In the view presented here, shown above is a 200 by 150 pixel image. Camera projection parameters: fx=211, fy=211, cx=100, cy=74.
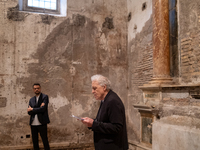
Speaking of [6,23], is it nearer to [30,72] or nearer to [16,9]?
[16,9]

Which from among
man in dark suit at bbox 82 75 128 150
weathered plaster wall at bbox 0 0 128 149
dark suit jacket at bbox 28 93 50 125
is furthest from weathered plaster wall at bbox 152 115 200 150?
weathered plaster wall at bbox 0 0 128 149

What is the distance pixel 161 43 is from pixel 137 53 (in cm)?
183

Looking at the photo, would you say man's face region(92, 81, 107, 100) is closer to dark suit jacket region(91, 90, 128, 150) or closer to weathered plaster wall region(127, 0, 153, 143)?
dark suit jacket region(91, 90, 128, 150)

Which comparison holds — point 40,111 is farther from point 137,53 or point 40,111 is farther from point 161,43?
point 137,53

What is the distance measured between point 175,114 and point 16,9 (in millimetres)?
5461

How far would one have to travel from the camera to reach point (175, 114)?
4.08 m

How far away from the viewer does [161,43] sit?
4.95 m

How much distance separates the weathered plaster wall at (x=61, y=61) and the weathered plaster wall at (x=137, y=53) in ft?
0.99

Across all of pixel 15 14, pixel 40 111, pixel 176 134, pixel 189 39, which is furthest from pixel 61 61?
pixel 176 134

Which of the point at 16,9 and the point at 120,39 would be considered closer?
the point at 16,9

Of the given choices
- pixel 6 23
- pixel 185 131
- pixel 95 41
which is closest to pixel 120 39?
pixel 95 41

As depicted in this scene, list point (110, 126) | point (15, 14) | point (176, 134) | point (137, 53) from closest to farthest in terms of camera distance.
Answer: point (110, 126), point (176, 134), point (15, 14), point (137, 53)

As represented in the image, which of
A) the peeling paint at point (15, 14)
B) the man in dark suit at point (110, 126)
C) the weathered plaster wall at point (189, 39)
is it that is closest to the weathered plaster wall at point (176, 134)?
the weathered plaster wall at point (189, 39)

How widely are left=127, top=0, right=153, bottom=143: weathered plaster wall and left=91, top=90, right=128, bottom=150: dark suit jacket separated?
382 centimetres
